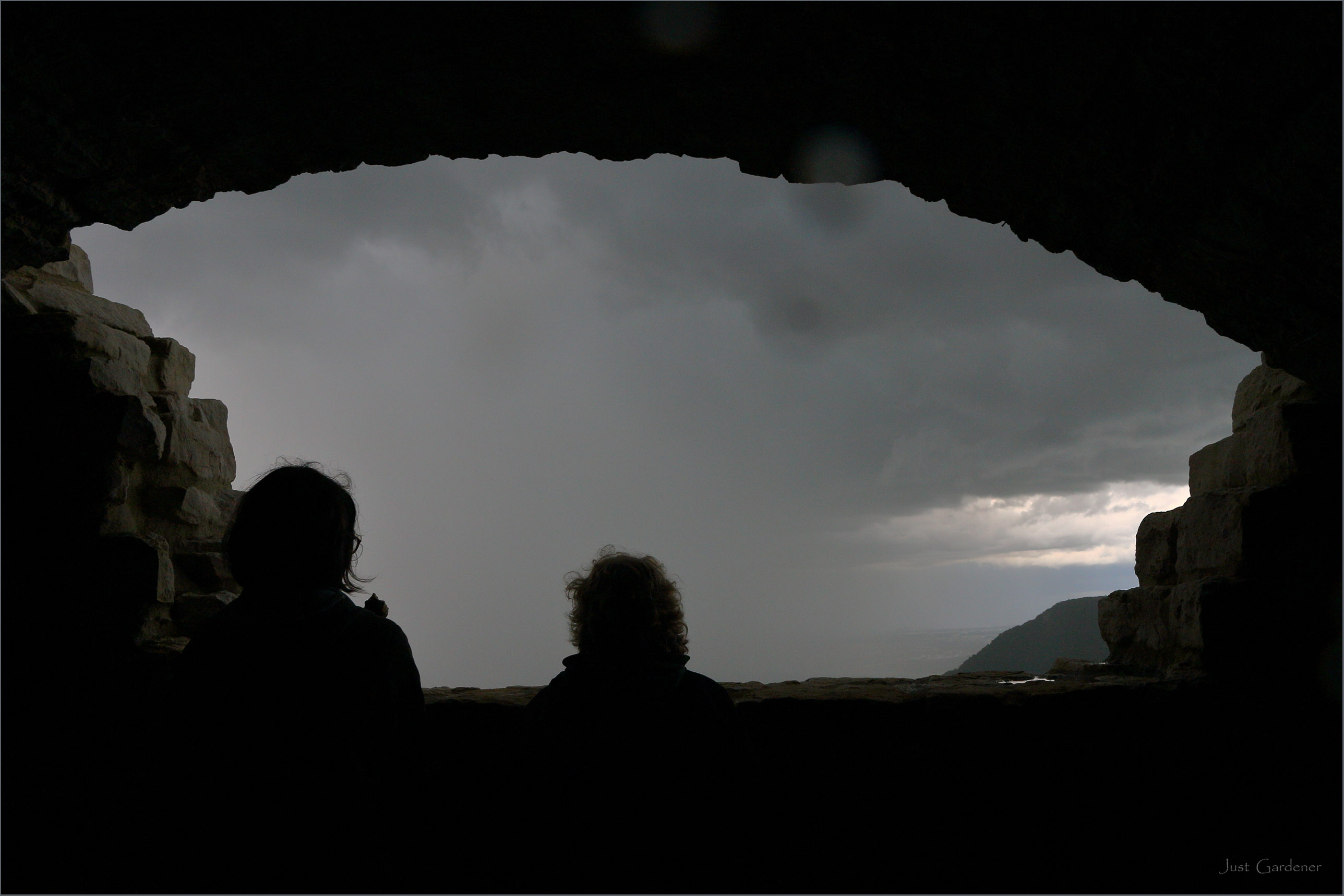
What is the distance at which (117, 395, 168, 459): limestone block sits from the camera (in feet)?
10.6

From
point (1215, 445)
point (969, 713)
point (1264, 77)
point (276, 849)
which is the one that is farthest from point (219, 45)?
point (1215, 445)

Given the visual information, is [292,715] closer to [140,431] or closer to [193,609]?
[193,609]

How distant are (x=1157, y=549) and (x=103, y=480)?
4.97 metres

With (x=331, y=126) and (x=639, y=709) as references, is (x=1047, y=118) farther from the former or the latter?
(x=331, y=126)

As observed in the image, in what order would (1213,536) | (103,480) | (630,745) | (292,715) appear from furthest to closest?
(103,480)
(1213,536)
(630,745)
(292,715)

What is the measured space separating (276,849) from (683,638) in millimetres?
1093

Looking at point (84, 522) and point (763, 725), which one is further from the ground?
point (84, 522)

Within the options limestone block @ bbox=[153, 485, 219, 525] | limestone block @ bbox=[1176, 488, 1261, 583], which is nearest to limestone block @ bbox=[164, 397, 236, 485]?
limestone block @ bbox=[153, 485, 219, 525]

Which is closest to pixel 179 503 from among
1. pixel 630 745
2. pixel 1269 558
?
pixel 630 745

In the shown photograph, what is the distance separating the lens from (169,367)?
3725mm

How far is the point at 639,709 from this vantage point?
1842 millimetres

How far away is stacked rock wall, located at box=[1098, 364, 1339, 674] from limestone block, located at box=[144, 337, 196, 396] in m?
4.94

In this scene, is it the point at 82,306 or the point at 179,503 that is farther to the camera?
the point at 82,306

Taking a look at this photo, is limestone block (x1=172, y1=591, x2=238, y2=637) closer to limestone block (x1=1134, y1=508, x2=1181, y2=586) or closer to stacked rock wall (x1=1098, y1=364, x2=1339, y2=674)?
stacked rock wall (x1=1098, y1=364, x2=1339, y2=674)
